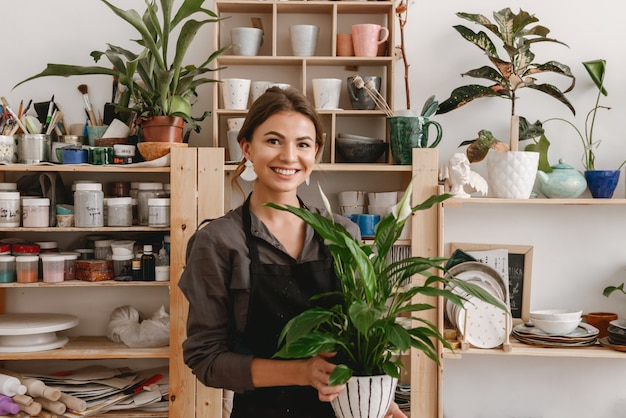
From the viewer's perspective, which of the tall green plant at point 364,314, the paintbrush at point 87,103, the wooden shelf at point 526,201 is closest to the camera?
the tall green plant at point 364,314

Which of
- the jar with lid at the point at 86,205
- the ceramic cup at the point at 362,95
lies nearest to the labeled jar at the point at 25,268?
A: the jar with lid at the point at 86,205

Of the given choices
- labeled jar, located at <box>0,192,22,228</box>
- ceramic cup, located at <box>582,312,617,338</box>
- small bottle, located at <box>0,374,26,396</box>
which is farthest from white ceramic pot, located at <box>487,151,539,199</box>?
small bottle, located at <box>0,374,26,396</box>

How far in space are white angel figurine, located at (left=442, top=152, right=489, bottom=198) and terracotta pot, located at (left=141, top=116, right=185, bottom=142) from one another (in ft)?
3.45

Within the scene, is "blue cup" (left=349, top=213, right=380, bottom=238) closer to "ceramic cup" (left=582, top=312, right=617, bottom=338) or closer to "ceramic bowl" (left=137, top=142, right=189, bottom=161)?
"ceramic bowl" (left=137, top=142, right=189, bottom=161)

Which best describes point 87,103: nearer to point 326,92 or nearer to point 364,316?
point 326,92

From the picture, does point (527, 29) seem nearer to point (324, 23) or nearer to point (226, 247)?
point (324, 23)

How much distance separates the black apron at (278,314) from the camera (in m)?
1.61

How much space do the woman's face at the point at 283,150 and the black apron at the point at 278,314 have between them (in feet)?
0.47

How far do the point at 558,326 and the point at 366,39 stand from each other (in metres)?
1.36

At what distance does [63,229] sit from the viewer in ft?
8.37

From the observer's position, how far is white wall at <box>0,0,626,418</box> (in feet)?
9.48

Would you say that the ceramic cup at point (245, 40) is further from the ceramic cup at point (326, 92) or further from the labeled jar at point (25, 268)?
the labeled jar at point (25, 268)

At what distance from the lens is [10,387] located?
2518mm

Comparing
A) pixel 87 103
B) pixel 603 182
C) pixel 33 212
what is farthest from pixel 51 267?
pixel 603 182
